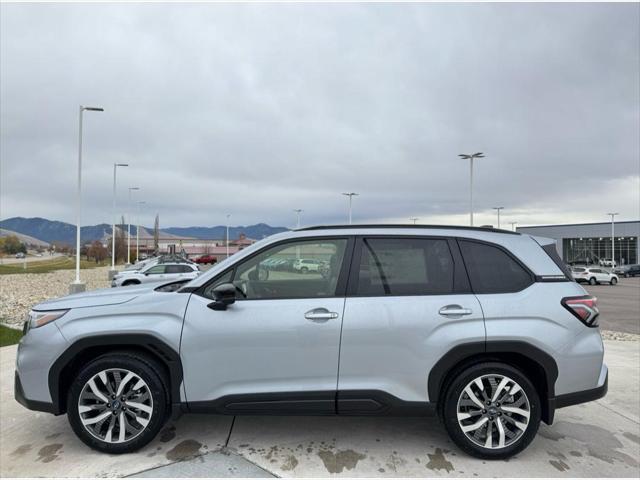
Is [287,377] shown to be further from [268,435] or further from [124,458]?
[124,458]

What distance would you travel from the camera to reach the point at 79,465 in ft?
9.73

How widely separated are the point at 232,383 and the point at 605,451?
3170mm

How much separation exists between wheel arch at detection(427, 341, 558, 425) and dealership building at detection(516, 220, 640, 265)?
67.9 metres

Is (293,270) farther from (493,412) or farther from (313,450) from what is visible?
(493,412)

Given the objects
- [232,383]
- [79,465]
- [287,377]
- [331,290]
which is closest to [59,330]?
[79,465]

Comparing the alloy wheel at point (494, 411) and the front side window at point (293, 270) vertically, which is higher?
the front side window at point (293, 270)

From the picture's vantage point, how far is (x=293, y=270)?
11.8ft

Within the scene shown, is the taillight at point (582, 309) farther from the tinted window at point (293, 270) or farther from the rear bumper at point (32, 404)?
the rear bumper at point (32, 404)

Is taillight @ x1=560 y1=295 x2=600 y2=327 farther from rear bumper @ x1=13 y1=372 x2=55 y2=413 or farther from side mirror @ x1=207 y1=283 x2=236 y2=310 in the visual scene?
rear bumper @ x1=13 y1=372 x2=55 y2=413

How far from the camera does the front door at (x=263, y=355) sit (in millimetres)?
3004

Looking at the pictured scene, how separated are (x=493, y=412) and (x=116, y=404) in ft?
9.74

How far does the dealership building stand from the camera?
63991 millimetres

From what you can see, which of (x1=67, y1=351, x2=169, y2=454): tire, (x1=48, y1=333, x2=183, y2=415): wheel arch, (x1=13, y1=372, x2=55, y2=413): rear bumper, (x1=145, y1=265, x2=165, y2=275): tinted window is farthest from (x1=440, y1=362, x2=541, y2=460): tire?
(x1=145, y1=265, x2=165, y2=275): tinted window

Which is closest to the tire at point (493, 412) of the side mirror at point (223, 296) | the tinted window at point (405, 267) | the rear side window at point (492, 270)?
the rear side window at point (492, 270)
